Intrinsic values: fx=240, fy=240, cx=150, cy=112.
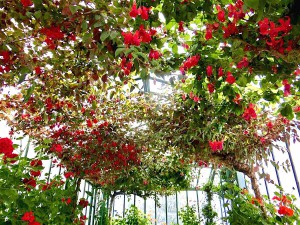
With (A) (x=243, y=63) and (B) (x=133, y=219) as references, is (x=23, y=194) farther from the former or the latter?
(B) (x=133, y=219)

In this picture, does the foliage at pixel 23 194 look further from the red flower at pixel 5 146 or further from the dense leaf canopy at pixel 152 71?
the red flower at pixel 5 146

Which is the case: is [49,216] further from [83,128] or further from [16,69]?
[83,128]

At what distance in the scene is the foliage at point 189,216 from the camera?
8.62 metres

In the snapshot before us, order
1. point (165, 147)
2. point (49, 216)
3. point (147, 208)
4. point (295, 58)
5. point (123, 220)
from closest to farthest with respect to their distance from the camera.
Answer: point (295, 58) → point (49, 216) → point (165, 147) → point (123, 220) → point (147, 208)

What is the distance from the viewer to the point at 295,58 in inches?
51.1

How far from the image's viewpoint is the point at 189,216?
348 inches

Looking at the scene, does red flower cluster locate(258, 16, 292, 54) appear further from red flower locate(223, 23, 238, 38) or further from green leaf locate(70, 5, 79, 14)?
green leaf locate(70, 5, 79, 14)

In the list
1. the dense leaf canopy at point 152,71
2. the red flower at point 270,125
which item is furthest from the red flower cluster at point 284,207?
the red flower at point 270,125

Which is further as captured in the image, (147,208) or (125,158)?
(147,208)

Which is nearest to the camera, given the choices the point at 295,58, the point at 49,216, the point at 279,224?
the point at 295,58

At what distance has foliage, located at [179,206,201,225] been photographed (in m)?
8.62

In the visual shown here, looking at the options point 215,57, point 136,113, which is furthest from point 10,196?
point 136,113

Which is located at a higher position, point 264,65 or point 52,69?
point 52,69

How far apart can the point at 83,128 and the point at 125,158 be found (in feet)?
3.12
